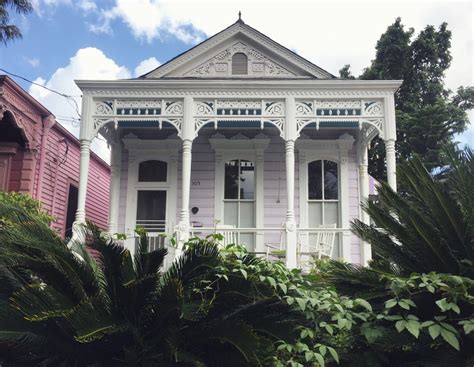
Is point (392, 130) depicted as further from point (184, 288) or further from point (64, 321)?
point (64, 321)

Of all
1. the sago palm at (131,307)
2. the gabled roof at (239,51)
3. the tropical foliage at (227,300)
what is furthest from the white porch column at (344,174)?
the sago palm at (131,307)

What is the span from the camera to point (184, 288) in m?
4.28

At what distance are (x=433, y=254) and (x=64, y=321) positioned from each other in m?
3.45

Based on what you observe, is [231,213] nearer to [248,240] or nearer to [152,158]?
[248,240]

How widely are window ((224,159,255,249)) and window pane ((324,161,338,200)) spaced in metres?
1.63

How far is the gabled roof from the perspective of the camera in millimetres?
10164

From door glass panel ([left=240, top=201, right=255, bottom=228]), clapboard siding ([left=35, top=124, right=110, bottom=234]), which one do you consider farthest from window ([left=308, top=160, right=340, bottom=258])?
clapboard siding ([left=35, top=124, right=110, bottom=234])

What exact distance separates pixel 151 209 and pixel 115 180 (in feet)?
3.33

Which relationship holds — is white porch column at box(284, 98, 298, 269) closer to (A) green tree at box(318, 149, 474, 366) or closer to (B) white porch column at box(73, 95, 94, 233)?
(A) green tree at box(318, 149, 474, 366)

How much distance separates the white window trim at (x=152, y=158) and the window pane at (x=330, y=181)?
3343 millimetres

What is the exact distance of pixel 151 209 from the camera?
10398 millimetres

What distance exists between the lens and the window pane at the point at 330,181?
10422 mm

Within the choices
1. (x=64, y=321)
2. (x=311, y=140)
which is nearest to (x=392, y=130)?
(x=311, y=140)

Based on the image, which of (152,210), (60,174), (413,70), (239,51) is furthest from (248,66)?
(413,70)
